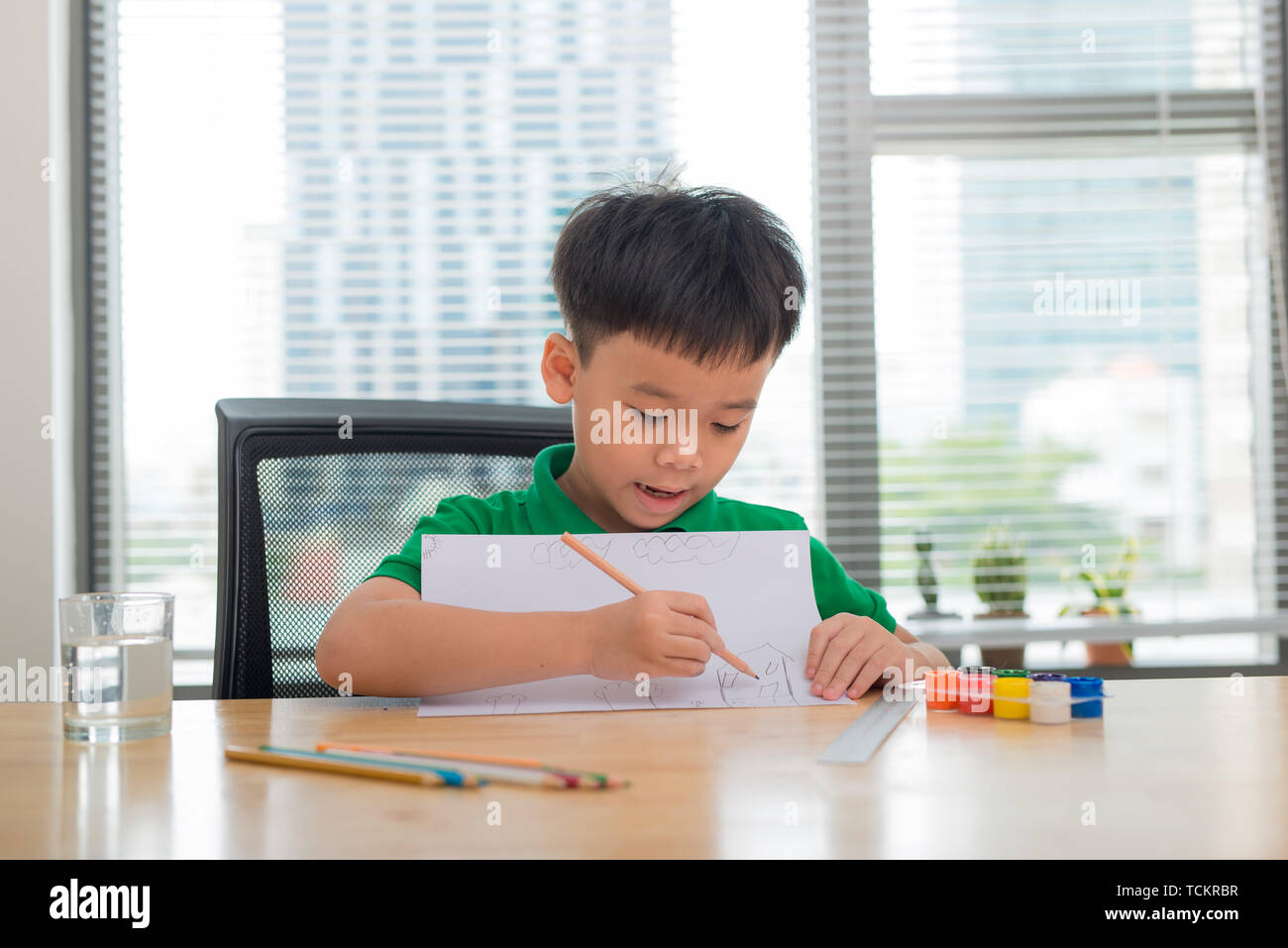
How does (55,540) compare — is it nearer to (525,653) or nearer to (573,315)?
(573,315)

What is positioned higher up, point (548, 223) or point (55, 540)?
point (548, 223)

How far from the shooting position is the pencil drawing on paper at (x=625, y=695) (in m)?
0.75

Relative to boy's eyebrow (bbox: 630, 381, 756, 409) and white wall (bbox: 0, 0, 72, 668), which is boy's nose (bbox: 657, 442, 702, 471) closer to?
boy's eyebrow (bbox: 630, 381, 756, 409)

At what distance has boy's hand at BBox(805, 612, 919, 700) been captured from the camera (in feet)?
2.59

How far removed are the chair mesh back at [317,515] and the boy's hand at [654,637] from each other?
44 cm

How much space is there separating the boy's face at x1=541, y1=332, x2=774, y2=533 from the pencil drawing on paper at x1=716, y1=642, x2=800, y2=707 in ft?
0.71

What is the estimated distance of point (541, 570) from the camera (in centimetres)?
85

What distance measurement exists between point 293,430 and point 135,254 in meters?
1.15

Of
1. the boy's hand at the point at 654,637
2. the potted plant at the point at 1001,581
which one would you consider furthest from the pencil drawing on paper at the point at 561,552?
the potted plant at the point at 1001,581

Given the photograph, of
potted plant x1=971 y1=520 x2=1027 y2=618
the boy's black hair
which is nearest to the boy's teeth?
the boy's black hair

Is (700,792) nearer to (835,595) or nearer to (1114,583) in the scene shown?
(835,595)

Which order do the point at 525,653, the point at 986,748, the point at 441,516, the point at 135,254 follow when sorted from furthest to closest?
the point at 135,254 < the point at 441,516 < the point at 525,653 < the point at 986,748
